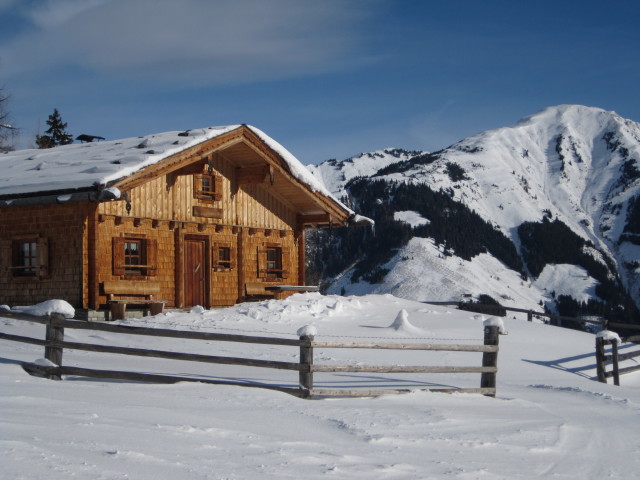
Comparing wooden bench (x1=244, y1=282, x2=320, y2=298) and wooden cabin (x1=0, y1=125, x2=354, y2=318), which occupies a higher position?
wooden cabin (x1=0, y1=125, x2=354, y2=318)

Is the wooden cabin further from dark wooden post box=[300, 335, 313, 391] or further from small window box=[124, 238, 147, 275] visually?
dark wooden post box=[300, 335, 313, 391]

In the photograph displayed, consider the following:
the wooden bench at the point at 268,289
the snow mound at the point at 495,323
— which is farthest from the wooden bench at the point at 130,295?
the snow mound at the point at 495,323

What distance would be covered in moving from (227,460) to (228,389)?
377 centimetres

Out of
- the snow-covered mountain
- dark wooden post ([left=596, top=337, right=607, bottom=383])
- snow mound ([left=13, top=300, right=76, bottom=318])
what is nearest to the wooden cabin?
snow mound ([left=13, top=300, right=76, bottom=318])

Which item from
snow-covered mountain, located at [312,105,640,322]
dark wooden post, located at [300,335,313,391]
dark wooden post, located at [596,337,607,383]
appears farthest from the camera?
snow-covered mountain, located at [312,105,640,322]

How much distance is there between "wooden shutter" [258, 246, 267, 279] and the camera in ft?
83.5

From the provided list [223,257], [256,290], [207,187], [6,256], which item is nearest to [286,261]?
[256,290]

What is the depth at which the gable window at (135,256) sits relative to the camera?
20719 millimetres

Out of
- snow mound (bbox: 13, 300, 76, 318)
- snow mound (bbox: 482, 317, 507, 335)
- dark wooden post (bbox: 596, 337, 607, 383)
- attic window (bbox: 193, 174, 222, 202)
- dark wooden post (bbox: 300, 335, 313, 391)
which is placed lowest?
dark wooden post (bbox: 596, 337, 607, 383)

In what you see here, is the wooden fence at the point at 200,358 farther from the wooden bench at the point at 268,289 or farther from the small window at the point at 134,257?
the wooden bench at the point at 268,289

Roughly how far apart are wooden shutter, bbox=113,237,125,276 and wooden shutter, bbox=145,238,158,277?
1.05 metres

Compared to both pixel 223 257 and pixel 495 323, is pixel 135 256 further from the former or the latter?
pixel 495 323

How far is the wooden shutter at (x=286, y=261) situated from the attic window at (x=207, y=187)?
3621mm

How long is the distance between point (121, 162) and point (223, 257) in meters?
5.17
